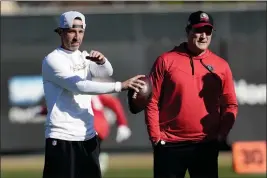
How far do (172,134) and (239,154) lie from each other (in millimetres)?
7816

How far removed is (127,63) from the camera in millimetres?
17656

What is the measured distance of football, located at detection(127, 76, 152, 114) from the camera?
277 inches

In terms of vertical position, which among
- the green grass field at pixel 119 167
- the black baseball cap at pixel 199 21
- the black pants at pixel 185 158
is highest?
the black baseball cap at pixel 199 21

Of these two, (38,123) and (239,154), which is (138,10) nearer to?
(38,123)

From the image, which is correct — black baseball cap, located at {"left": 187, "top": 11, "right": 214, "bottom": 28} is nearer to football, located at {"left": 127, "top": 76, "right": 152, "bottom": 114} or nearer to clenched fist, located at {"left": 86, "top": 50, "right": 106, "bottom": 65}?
football, located at {"left": 127, "top": 76, "right": 152, "bottom": 114}

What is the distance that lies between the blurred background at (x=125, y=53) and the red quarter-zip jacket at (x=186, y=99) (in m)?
9.87

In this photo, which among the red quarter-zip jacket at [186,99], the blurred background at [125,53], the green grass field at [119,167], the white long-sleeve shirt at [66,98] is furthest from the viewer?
the blurred background at [125,53]

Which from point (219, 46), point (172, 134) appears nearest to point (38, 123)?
point (219, 46)

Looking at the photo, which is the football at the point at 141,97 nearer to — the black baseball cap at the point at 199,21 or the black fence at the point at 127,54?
the black baseball cap at the point at 199,21

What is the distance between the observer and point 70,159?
23.2 ft

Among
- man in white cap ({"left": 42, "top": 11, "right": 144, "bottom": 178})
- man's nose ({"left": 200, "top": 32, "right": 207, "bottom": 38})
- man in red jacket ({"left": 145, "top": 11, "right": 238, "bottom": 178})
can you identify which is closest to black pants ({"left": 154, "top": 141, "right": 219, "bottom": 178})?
man in red jacket ({"left": 145, "top": 11, "right": 238, "bottom": 178})

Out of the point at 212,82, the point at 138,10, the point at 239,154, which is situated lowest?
the point at 239,154

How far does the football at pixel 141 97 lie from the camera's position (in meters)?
7.03

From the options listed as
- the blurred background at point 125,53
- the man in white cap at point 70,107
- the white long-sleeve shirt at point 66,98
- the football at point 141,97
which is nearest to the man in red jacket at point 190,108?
the football at point 141,97
